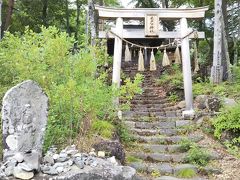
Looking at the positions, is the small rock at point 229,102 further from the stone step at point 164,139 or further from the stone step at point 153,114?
the stone step at point 153,114

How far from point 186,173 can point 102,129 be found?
1888 millimetres

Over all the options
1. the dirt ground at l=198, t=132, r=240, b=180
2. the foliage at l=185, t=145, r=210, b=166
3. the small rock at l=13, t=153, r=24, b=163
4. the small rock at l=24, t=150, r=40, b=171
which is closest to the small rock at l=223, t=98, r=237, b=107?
the dirt ground at l=198, t=132, r=240, b=180

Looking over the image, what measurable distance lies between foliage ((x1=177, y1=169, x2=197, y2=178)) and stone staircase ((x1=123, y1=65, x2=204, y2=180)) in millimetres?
66

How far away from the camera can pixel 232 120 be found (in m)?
8.43

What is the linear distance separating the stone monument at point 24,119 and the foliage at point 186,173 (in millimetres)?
3176

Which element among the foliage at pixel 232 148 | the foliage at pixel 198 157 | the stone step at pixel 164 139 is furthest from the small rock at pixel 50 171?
the foliage at pixel 232 148

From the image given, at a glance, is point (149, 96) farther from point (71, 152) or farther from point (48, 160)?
point (48, 160)

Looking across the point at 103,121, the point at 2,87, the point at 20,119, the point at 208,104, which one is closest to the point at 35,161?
the point at 20,119

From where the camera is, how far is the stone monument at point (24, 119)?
516cm

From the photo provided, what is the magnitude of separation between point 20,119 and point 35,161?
0.69 metres

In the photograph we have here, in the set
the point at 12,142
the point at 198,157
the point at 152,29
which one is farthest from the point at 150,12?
the point at 12,142

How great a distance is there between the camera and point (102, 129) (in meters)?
7.15

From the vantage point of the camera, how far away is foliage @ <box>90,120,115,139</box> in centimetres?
697

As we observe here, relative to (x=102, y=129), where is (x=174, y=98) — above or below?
above
